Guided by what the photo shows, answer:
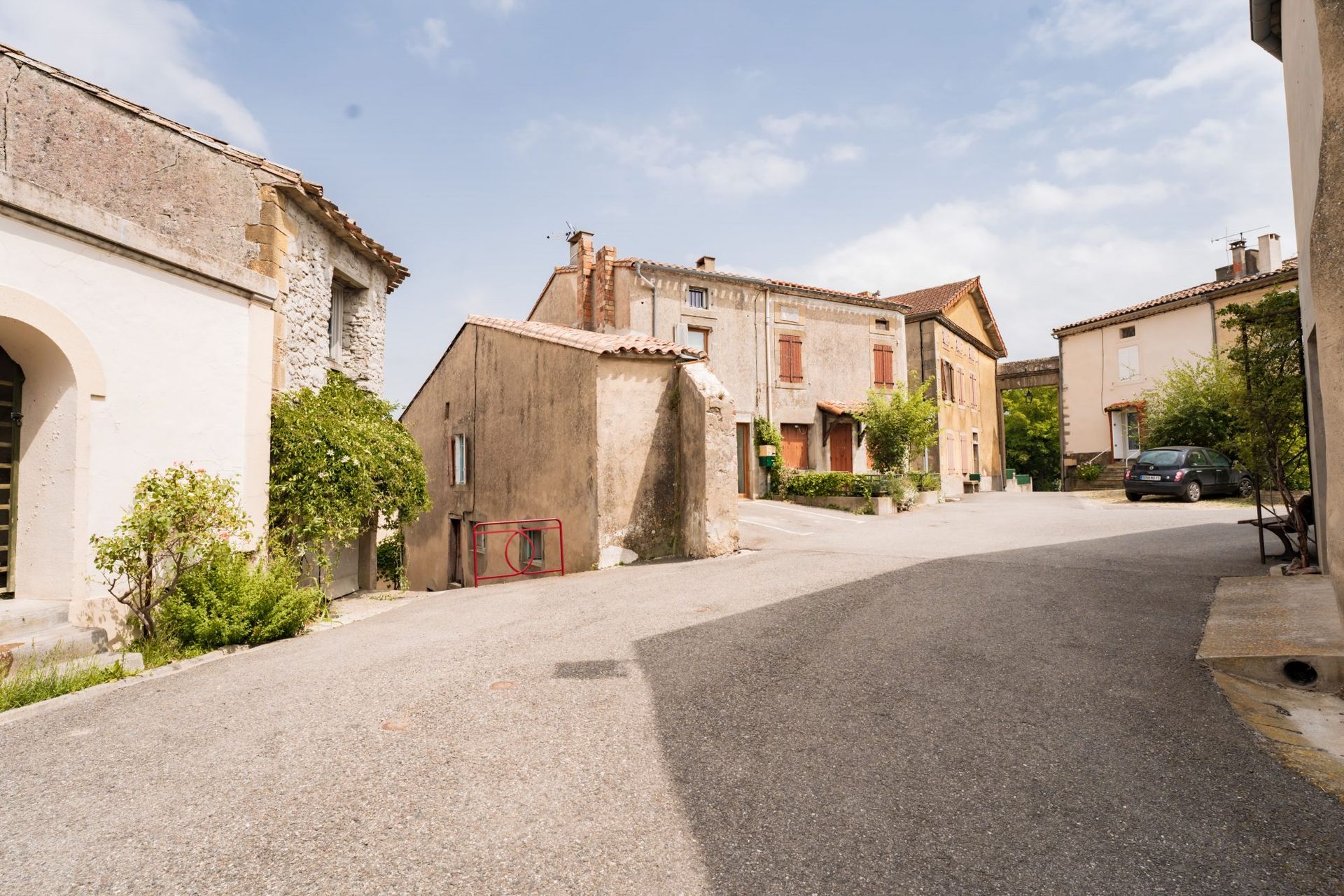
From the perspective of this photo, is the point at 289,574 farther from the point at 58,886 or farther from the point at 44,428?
the point at 58,886

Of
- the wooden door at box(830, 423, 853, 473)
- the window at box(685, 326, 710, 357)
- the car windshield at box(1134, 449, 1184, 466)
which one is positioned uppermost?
the window at box(685, 326, 710, 357)

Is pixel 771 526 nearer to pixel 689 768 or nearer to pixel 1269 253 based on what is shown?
pixel 689 768

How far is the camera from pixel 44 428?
5.70 m

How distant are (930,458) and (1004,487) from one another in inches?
387

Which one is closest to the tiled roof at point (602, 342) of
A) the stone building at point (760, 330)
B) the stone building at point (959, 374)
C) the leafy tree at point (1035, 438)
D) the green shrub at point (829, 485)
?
the stone building at point (760, 330)

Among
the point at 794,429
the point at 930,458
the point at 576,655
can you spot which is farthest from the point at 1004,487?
the point at 576,655

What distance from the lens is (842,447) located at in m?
24.1

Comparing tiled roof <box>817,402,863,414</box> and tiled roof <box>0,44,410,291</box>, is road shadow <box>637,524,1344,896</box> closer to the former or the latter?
tiled roof <box>0,44,410,291</box>

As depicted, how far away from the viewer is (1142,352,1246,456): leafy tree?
789 inches

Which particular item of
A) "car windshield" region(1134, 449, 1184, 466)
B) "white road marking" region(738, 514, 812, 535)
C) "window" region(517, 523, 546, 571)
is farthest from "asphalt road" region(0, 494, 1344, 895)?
"car windshield" region(1134, 449, 1184, 466)

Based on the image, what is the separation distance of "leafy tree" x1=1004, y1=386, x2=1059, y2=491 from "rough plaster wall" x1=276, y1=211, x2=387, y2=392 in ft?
133

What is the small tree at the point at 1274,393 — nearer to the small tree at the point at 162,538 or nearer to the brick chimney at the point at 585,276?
the small tree at the point at 162,538

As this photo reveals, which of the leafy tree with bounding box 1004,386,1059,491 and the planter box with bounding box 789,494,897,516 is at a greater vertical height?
the leafy tree with bounding box 1004,386,1059,491

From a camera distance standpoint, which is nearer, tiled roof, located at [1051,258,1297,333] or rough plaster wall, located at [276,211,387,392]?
rough plaster wall, located at [276,211,387,392]
